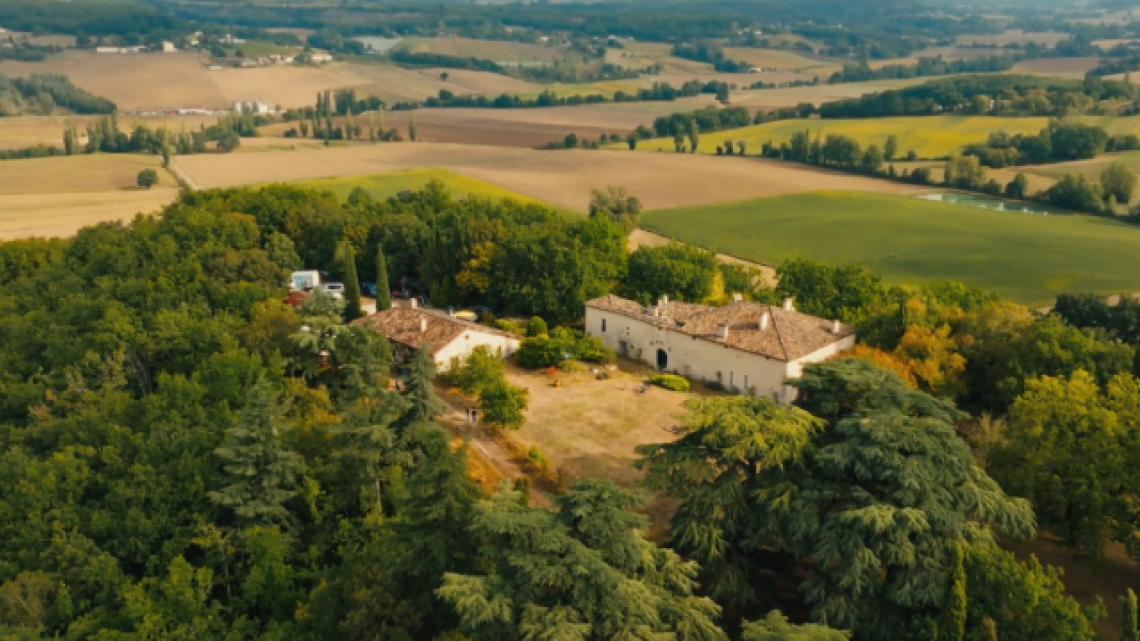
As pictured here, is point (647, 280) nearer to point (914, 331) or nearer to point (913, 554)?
point (914, 331)

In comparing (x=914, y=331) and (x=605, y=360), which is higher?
(x=914, y=331)

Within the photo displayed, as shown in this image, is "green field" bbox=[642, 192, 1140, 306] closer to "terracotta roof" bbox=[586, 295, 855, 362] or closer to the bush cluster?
"terracotta roof" bbox=[586, 295, 855, 362]

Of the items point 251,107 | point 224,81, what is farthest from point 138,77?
point 251,107

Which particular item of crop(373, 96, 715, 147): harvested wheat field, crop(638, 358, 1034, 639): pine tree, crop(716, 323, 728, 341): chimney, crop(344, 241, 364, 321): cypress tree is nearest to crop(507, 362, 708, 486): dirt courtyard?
crop(716, 323, 728, 341): chimney

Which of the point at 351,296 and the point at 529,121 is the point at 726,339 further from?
the point at 529,121

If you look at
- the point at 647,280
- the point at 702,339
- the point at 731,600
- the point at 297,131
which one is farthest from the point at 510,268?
the point at 297,131

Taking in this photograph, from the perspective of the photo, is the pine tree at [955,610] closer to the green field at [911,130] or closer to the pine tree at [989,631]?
the pine tree at [989,631]

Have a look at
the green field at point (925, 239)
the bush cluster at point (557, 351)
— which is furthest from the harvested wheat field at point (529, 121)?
the bush cluster at point (557, 351)
